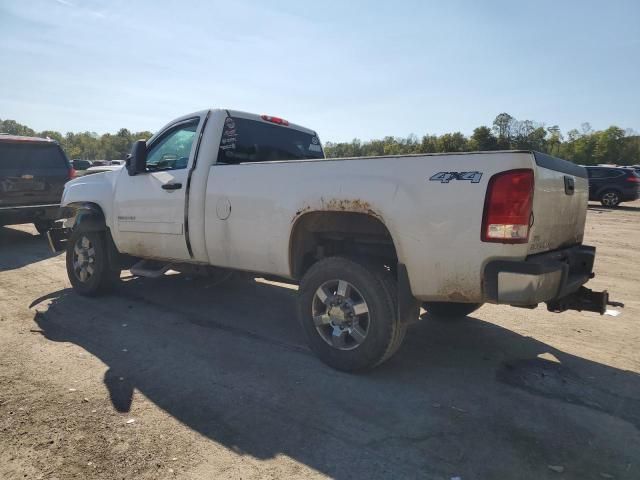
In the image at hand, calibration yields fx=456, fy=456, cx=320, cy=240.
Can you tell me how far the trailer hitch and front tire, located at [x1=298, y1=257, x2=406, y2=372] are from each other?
1289 mm

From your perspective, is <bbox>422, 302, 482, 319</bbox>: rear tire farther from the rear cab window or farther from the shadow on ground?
the rear cab window

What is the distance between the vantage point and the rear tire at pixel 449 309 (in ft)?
15.2

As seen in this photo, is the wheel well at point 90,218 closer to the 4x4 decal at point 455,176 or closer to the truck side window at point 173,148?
the truck side window at point 173,148

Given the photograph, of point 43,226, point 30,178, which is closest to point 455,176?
point 30,178

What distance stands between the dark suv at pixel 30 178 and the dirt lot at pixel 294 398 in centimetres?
438

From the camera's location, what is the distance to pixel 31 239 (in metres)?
9.96

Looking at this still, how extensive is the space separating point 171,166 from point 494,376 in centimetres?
373

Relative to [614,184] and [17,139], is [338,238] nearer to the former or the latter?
[17,139]

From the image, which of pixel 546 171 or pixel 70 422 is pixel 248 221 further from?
pixel 546 171

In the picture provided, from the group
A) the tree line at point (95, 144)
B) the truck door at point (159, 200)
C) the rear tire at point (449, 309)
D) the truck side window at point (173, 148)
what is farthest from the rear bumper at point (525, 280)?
the tree line at point (95, 144)

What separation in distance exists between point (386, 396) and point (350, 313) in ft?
2.20

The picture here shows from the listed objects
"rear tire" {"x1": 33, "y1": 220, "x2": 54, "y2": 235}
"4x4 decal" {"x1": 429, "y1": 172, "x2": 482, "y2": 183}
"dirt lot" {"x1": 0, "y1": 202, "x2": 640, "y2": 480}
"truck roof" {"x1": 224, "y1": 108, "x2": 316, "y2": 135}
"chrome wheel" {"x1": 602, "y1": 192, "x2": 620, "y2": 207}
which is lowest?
"dirt lot" {"x1": 0, "y1": 202, "x2": 640, "y2": 480}

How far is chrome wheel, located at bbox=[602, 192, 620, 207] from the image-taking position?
1966 centimetres

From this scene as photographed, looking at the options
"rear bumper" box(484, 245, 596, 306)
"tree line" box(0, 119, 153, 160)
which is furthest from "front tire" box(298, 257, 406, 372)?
"tree line" box(0, 119, 153, 160)
